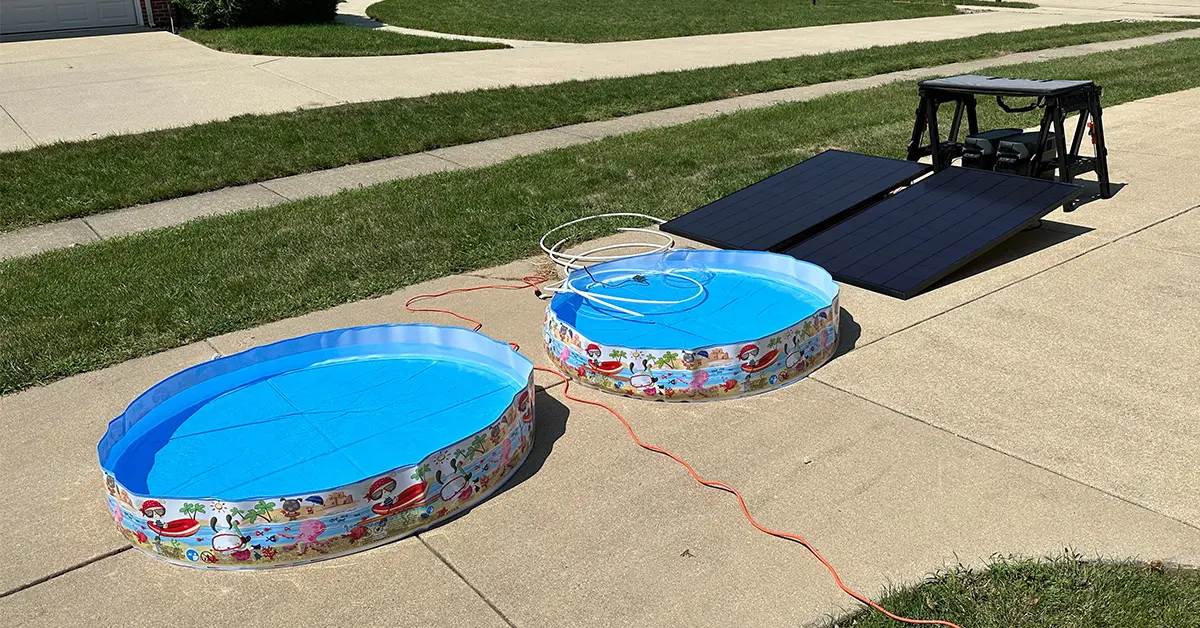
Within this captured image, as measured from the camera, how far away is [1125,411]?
4.25m

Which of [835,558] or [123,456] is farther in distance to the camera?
[123,456]

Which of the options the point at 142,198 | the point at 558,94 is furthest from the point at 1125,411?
the point at 558,94

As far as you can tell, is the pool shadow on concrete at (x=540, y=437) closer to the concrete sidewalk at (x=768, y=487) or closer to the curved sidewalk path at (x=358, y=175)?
the concrete sidewalk at (x=768, y=487)

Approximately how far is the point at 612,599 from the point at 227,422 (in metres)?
1.97

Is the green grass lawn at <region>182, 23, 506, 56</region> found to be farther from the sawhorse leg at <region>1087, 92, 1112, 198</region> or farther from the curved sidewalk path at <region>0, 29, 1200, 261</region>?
the sawhorse leg at <region>1087, 92, 1112, 198</region>

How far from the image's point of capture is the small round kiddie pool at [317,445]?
334 cm

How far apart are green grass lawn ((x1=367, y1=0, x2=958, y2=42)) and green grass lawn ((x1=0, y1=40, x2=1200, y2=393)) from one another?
383 inches

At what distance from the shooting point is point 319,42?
1670cm

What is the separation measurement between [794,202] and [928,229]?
106 centimetres

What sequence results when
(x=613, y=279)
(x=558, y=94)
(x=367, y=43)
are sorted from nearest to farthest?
1. (x=613, y=279)
2. (x=558, y=94)
3. (x=367, y=43)

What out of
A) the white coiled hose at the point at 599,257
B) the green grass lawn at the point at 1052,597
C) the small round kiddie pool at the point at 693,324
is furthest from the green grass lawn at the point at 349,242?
the green grass lawn at the point at 1052,597

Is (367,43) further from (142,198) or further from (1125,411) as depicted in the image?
(1125,411)

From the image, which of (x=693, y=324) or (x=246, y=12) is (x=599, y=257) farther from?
(x=246, y=12)

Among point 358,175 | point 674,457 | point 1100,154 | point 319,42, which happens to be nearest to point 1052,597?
point 674,457
